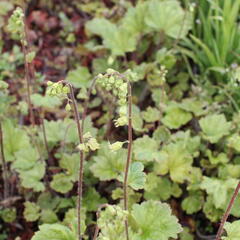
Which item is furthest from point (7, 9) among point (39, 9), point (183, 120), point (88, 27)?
point (183, 120)

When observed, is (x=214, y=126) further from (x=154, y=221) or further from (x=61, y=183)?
(x=61, y=183)

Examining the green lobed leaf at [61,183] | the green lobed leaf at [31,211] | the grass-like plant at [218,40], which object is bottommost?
the green lobed leaf at [31,211]

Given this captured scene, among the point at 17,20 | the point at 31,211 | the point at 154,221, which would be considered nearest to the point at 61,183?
the point at 31,211

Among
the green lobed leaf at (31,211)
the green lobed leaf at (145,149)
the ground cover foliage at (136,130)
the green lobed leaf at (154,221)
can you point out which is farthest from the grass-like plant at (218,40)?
the green lobed leaf at (31,211)

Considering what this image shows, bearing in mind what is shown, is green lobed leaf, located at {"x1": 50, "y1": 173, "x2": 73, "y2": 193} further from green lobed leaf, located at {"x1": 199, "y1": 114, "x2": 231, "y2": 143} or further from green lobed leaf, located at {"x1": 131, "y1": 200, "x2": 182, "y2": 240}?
green lobed leaf, located at {"x1": 199, "y1": 114, "x2": 231, "y2": 143}

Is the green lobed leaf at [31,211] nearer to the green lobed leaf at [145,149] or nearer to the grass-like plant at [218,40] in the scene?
the green lobed leaf at [145,149]

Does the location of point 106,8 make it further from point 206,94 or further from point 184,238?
point 184,238

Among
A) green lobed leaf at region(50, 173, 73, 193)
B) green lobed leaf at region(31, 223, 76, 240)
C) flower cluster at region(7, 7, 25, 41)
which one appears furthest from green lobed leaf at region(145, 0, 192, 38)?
green lobed leaf at region(31, 223, 76, 240)

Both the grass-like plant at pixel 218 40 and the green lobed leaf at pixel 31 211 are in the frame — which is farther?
the grass-like plant at pixel 218 40
